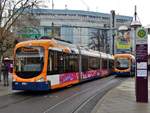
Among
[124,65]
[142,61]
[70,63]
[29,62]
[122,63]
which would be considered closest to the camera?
[142,61]

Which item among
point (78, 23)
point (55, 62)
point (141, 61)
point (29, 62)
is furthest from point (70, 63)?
point (78, 23)

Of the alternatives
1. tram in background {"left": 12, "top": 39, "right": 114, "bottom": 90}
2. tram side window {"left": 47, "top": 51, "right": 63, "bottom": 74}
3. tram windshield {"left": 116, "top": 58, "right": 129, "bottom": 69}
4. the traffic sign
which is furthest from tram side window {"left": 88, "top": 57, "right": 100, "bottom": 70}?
the traffic sign

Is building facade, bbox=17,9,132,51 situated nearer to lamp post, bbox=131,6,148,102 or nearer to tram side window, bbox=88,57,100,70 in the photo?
tram side window, bbox=88,57,100,70

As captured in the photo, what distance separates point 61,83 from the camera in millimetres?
26656

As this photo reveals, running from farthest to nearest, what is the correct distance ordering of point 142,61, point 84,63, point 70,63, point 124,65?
point 124,65, point 84,63, point 70,63, point 142,61

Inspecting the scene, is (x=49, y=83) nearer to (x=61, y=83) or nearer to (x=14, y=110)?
(x=61, y=83)

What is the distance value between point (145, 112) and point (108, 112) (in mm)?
1271

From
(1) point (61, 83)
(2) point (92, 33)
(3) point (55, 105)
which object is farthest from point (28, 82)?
(2) point (92, 33)

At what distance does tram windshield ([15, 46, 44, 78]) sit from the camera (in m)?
23.6

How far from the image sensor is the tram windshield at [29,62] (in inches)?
930

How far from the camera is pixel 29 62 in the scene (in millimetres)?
23906

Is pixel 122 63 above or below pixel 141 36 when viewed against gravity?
below

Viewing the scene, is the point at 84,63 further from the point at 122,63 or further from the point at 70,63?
the point at 122,63

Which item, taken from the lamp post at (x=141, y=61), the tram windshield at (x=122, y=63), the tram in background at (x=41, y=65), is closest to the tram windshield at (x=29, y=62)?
the tram in background at (x=41, y=65)
